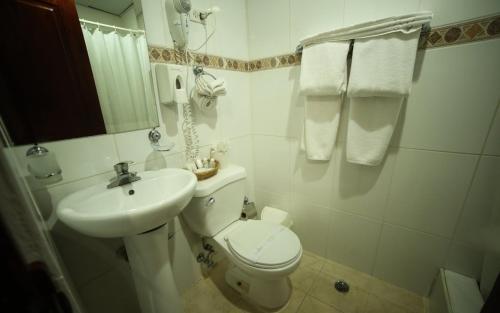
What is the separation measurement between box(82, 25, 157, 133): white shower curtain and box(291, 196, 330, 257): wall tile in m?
1.19

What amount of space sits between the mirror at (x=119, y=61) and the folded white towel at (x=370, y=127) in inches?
42.7

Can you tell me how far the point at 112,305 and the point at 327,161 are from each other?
4.62 feet

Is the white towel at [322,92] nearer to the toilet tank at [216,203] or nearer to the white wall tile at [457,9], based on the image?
the white wall tile at [457,9]

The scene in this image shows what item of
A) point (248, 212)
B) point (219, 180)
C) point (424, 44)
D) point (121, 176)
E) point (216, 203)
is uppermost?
point (424, 44)

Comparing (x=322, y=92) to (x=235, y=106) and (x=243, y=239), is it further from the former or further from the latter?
(x=243, y=239)

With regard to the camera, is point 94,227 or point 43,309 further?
point 94,227

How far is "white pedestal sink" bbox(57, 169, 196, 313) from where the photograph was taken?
0.59 m

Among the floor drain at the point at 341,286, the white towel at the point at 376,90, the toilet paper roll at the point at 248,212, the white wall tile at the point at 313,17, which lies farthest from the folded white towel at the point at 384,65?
the floor drain at the point at 341,286

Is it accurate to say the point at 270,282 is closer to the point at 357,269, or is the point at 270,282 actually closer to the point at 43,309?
the point at 357,269

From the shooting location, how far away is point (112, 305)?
0.95 m

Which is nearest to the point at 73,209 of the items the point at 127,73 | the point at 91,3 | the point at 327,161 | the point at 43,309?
the point at 43,309

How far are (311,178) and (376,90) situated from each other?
2.26 ft

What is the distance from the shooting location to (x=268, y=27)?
53.0 inches

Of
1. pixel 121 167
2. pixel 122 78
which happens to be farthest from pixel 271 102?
pixel 121 167
